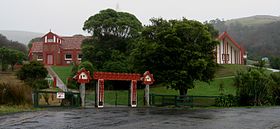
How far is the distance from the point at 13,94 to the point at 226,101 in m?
16.3

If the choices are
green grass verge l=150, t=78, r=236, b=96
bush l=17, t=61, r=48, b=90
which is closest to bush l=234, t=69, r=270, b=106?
green grass verge l=150, t=78, r=236, b=96

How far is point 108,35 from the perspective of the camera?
167 ft

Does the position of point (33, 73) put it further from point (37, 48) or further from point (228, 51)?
point (228, 51)

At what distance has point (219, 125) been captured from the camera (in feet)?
49.9

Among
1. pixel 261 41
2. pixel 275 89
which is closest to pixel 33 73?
pixel 275 89

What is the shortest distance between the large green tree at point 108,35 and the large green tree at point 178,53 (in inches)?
620

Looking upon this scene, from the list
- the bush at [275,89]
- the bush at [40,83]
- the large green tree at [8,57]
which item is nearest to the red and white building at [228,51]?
the bush at [275,89]

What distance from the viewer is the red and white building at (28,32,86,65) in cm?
6888

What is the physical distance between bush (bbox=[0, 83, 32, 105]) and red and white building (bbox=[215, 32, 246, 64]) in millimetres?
43665

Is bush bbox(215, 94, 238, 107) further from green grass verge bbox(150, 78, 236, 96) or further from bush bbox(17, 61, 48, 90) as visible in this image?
bush bbox(17, 61, 48, 90)

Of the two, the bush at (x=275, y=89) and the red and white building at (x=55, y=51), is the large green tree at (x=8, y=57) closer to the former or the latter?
the red and white building at (x=55, y=51)

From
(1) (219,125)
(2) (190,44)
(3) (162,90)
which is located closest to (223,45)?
(3) (162,90)

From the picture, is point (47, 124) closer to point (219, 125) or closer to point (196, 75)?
point (219, 125)

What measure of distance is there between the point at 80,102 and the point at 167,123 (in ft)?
32.1
